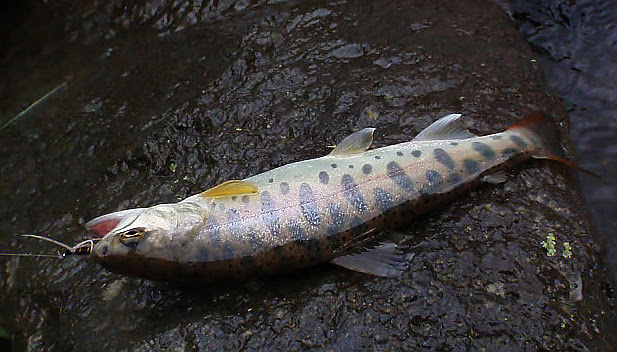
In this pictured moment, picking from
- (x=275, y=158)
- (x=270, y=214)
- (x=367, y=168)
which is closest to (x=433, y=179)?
(x=367, y=168)

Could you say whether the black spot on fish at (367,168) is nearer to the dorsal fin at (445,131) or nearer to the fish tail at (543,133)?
the dorsal fin at (445,131)

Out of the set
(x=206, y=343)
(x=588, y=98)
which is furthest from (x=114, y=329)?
(x=588, y=98)

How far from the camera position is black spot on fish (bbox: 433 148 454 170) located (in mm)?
3855

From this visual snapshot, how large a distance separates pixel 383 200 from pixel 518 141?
54.5 inches

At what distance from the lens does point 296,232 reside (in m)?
3.43

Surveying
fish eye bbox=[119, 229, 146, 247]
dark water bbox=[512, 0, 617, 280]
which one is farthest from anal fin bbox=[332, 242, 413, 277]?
dark water bbox=[512, 0, 617, 280]

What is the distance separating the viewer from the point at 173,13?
621 centimetres

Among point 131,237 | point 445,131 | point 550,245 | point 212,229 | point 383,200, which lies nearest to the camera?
point 131,237

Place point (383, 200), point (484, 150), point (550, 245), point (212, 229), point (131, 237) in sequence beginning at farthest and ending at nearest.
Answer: point (484, 150) < point (550, 245) < point (383, 200) < point (212, 229) < point (131, 237)

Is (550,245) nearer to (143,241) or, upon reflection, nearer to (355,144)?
(355,144)

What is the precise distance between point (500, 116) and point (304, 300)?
2.66 meters

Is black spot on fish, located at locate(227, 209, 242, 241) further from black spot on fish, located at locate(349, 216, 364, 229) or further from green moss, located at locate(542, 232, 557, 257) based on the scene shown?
green moss, located at locate(542, 232, 557, 257)

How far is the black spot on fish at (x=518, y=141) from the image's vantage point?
4082mm

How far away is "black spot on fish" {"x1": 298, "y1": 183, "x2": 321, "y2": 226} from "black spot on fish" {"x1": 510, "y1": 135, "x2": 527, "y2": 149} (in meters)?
1.83
